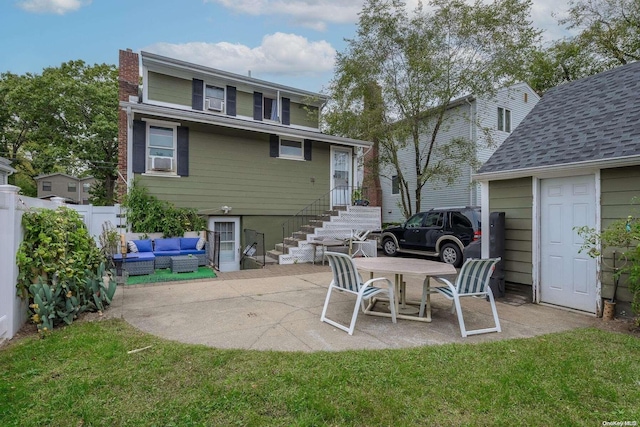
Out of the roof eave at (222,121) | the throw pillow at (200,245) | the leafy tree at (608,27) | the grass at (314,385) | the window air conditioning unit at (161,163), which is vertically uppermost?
the leafy tree at (608,27)

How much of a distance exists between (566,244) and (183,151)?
9.59m

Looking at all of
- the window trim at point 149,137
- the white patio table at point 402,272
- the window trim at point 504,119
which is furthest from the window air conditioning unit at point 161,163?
the window trim at point 504,119

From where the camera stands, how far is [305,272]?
27.3 ft

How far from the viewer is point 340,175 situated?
12.9m

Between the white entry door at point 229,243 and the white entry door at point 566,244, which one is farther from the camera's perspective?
the white entry door at point 229,243

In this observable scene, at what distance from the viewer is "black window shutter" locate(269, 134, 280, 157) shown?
11.4 meters

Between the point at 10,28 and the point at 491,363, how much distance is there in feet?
55.4

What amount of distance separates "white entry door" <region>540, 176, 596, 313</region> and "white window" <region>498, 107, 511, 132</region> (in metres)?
11.5

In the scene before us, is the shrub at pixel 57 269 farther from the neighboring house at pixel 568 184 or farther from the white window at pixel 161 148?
the neighboring house at pixel 568 184

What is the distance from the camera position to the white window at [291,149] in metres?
11.7

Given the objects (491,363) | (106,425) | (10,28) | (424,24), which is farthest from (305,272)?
(10,28)

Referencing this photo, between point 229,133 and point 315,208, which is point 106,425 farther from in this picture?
point 315,208

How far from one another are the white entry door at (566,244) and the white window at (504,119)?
Result: 11539 millimetres

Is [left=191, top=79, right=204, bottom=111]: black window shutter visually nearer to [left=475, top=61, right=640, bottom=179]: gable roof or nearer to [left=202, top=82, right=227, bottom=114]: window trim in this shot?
[left=202, top=82, right=227, bottom=114]: window trim
